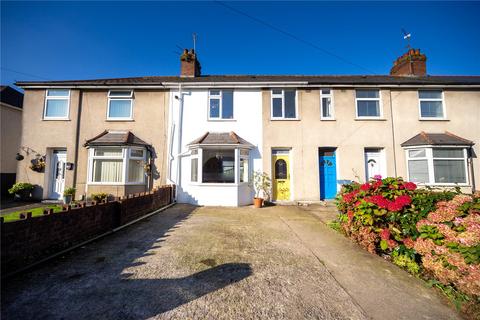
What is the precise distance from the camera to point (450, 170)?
8.98 metres

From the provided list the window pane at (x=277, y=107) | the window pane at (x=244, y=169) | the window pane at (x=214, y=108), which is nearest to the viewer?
the window pane at (x=244, y=169)

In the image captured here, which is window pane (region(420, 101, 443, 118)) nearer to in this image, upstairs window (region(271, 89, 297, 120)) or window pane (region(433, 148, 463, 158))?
window pane (region(433, 148, 463, 158))

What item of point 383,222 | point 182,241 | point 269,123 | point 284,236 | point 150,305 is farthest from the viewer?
point 269,123

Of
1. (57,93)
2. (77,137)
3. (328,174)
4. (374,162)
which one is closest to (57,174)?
(77,137)

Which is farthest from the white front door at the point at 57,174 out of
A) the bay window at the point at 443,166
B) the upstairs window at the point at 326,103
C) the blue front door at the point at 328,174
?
the bay window at the point at 443,166

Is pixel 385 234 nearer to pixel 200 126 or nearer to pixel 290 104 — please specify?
pixel 290 104

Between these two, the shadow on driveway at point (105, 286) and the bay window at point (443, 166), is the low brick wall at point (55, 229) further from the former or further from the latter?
the bay window at point (443, 166)

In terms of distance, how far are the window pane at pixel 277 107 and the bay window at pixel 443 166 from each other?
7.12 meters

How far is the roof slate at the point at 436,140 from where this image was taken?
877cm

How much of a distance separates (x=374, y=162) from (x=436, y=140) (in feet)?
8.89

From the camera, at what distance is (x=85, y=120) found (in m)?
9.77

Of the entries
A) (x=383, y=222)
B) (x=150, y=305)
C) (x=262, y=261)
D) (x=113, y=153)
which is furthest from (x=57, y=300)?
(x=113, y=153)

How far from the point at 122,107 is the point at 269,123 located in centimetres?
776

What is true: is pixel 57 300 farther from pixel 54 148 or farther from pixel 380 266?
pixel 54 148
